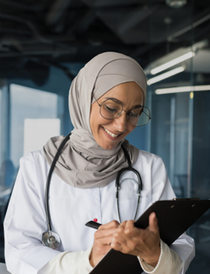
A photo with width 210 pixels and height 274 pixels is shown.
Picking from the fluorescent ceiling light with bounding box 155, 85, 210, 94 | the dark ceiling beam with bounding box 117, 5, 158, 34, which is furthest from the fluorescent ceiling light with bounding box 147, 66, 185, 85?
the dark ceiling beam with bounding box 117, 5, 158, 34

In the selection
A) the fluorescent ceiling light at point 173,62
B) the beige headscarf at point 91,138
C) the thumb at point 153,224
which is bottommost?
the thumb at point 153,224

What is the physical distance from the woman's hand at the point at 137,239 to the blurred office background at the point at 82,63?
85.9 inches

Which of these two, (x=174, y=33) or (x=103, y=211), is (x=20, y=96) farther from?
(x=103, y=211)

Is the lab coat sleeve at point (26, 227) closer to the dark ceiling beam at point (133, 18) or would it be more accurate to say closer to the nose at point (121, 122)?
the nose at point (121, 122)

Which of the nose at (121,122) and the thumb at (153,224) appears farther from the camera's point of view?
the nose at (121,122)

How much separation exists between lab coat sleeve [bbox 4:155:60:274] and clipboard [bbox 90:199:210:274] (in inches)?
9.6

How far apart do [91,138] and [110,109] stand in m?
0.18

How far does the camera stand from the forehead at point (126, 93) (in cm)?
98

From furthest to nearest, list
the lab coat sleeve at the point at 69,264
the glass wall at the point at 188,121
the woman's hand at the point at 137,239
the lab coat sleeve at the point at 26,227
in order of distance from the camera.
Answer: the glass wall at the point at 188,121 → the lab coat sleeve at the point at 26,227 → the lab coat sleeve at the point at 69,264 → the woman's hand at the point at 137,239

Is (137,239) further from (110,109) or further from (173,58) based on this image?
(173,58)

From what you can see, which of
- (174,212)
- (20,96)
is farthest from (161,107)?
(174,212)

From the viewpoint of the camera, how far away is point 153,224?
705 millimetres

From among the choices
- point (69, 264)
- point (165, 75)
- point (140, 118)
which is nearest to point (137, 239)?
point (69, 264)

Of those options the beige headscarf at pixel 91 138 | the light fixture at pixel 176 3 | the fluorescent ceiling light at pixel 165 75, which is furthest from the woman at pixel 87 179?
the light fixture at pixel 176 3
